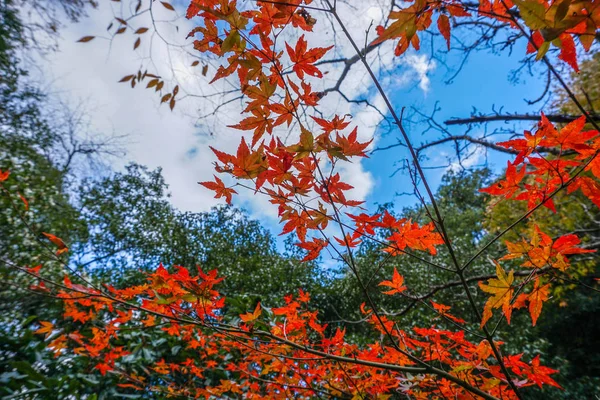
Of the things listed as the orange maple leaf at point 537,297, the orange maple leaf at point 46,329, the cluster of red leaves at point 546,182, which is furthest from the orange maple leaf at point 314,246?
the orange maple leaf at point 46,329

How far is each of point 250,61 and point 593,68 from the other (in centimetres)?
480

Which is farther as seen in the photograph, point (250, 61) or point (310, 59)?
point (310, 59)

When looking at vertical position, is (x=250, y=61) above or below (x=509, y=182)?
above

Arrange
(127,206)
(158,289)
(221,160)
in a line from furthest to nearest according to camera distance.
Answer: (127,206), (158,289), (221,160)

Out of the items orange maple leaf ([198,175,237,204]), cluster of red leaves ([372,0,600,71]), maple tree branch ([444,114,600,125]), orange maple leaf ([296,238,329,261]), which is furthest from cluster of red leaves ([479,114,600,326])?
maple tree branch ([444,114,600,125])

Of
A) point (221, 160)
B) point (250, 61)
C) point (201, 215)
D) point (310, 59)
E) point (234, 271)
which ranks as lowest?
point (221, 160)

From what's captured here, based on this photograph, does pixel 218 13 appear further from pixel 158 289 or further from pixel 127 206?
pixel 127 206

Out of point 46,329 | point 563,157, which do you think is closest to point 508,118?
point 563,157

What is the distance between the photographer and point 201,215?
259 inches

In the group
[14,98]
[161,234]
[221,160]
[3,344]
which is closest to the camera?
[221,160]

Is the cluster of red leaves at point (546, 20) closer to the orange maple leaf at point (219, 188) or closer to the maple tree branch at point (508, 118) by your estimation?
the orange maple leaf at point (219, 188)

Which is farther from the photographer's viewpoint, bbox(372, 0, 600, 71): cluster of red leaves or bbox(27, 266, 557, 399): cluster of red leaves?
bbox(27, 266, 557, 399): cluster of red leaves

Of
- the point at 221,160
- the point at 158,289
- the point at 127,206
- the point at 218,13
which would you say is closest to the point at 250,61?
the point at 218,13

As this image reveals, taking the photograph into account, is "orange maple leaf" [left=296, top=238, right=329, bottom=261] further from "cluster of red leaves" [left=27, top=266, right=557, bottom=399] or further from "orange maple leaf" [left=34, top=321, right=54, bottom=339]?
"orange maple leaf" [left=34, top=321, right=54, bottom=339]
